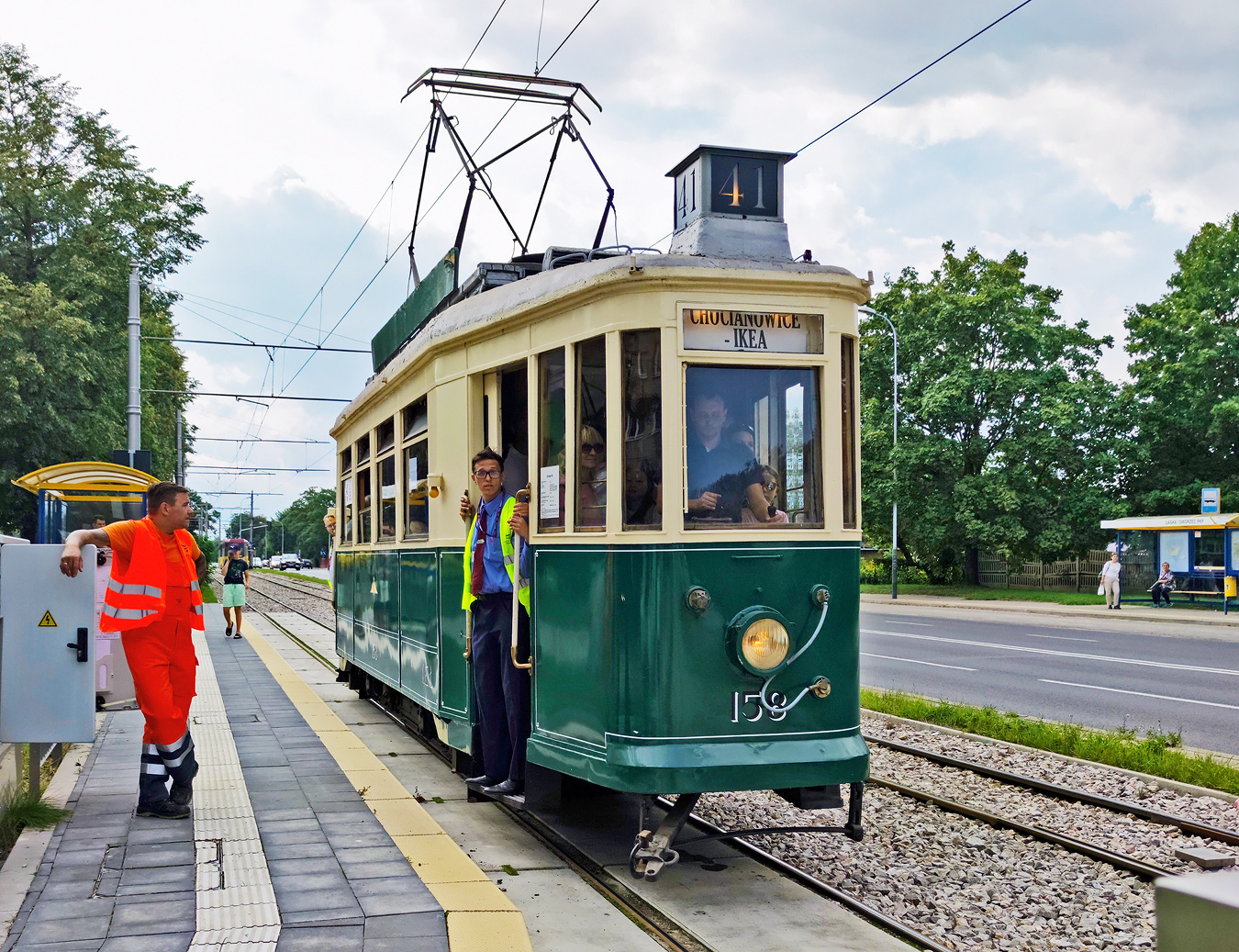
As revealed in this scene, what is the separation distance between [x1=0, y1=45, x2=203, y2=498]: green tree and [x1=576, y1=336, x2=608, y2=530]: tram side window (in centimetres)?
2572

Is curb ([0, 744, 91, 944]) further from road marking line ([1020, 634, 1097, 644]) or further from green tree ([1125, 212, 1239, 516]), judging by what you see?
green tree ([1125, 212, 1239, 516])

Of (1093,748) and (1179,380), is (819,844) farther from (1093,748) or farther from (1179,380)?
(1179,380)

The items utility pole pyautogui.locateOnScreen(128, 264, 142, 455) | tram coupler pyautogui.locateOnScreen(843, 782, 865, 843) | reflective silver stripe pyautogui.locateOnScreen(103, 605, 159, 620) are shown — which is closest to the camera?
tram coupler pyautogui.locateOnScreen(843, 782, 865, 843)

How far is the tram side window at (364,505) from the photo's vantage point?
1026cm

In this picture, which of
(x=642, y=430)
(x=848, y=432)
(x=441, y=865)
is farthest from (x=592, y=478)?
(x=441, y=865)

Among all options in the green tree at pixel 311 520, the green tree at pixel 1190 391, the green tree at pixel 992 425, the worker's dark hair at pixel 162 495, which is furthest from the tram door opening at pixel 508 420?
the green tree at pixel 311 520

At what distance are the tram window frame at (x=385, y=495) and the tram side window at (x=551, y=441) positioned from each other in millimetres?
3058

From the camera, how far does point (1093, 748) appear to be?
888cm

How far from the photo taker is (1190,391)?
36.5m

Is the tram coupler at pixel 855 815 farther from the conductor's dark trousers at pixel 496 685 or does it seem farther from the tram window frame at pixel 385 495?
the tram window frame at pixel 385 495

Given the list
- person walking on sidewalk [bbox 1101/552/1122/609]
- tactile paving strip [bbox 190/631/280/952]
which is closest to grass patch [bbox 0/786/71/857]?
tactile paving strip [bbox 190/631/280/952]

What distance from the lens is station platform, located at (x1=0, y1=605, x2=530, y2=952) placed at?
4398mm

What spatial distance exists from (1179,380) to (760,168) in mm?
35170

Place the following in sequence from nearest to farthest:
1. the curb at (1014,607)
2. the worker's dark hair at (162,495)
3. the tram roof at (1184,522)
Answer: the worker's dark hair at (162,495) → the curb at (1014,607) → the tram roof at (1184,522)
